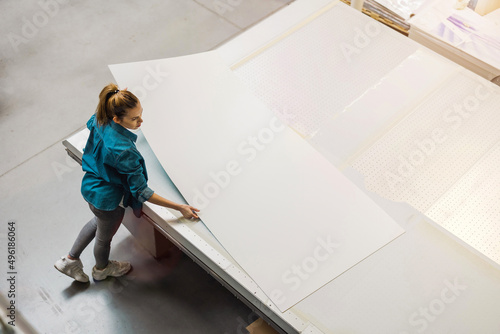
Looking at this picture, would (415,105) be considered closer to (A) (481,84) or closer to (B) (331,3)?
(A) (481,84)

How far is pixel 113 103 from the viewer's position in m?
1.81

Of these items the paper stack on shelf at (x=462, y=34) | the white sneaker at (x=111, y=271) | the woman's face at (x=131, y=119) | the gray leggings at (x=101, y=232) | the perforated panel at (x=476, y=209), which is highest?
the woman's face at (x=131, y=119)

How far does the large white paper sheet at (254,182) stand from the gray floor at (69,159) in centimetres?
63

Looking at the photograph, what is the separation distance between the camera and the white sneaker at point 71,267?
8.04 ft

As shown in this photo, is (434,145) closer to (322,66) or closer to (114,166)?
(322,66)

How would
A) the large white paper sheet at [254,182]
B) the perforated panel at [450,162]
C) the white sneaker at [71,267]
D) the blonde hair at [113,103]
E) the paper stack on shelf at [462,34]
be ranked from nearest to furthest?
1. the blonde hair at [113,103]
2. the large white paper sheet at [254,182]
3. the perforated panel at [450,162]
4. the white sneaker at [71,267]
5. the paper stack on shelf at [462,34]

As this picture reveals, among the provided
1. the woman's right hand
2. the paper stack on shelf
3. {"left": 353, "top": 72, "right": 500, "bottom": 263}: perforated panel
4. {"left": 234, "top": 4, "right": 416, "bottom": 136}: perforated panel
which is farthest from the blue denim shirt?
the paper stack on shelf

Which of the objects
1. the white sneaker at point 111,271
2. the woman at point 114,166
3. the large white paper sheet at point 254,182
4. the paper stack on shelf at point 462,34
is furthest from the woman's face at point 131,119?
the paper stack on shelf at point 462,34

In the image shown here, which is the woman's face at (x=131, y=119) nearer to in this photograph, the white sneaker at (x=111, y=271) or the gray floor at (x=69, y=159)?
the gray floor at (x=69, y=159)

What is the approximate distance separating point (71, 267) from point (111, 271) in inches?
7.6

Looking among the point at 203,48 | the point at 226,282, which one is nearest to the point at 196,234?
the point at 226,282

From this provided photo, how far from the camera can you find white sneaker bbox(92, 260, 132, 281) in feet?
8.25

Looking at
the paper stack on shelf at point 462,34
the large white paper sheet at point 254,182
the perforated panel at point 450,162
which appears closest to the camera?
the large white paper sheet at point 254,182

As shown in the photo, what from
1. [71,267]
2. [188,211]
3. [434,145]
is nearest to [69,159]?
[71,267]
